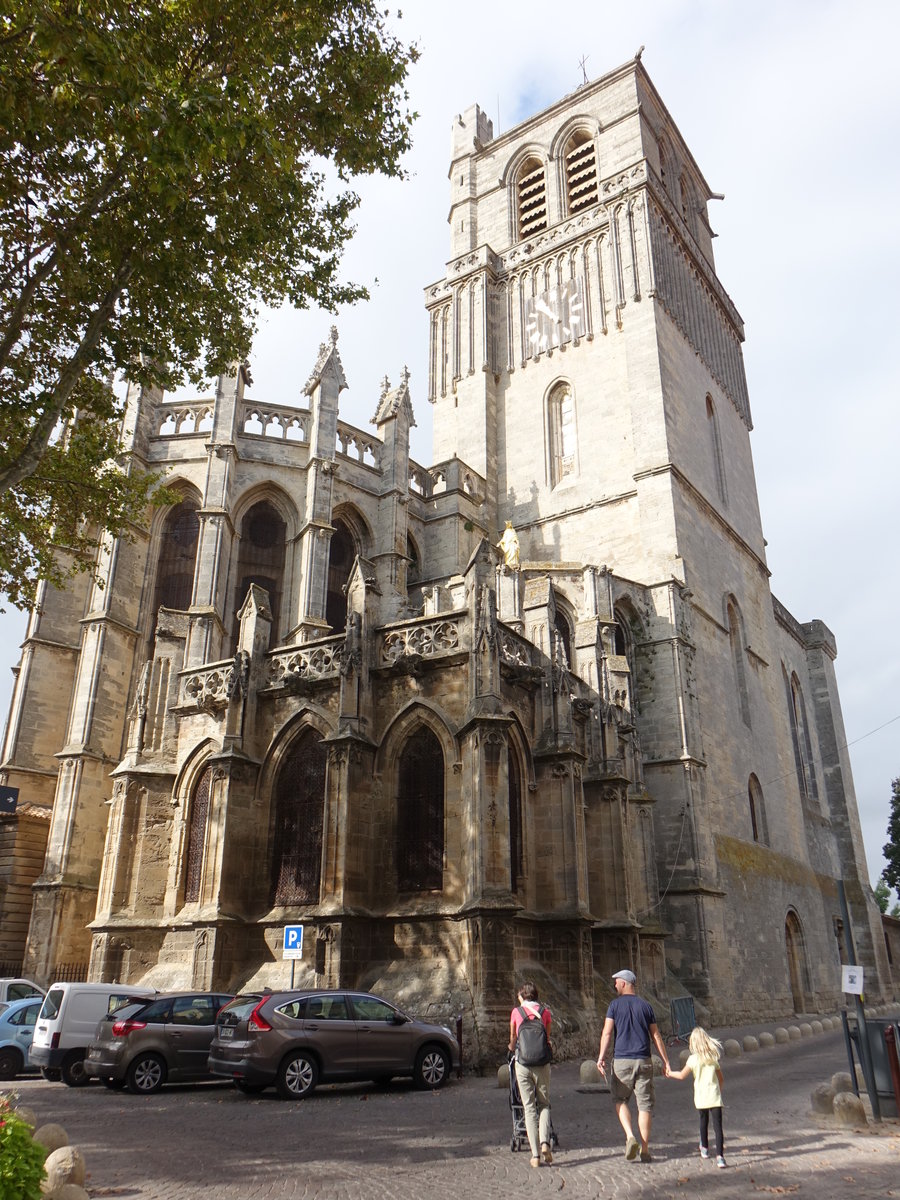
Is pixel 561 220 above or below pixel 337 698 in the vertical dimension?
above

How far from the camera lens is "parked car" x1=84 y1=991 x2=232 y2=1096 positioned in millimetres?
11727

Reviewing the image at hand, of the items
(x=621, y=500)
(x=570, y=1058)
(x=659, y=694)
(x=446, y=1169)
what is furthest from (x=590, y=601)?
(x=446, y=1169)

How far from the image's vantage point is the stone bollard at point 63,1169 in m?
5.84

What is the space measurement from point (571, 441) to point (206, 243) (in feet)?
73.5

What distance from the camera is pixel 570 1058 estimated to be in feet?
47.1

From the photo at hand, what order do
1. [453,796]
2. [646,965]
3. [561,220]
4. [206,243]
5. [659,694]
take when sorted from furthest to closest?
[561,220] → [659,694] → [646,965] → [453,796] → [206,243]

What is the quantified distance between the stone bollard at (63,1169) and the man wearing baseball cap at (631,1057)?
392 cm

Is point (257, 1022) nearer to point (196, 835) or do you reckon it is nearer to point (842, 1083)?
point (842, 1083)

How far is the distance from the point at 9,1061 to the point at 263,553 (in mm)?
14890

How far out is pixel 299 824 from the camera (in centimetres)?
1662

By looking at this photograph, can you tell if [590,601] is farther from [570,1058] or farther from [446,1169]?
[446,1169]

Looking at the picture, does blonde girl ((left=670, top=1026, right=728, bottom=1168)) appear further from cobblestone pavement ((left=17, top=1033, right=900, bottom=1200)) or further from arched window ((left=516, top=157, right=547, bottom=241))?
arched window ((left=516, top=157, right=547, bottom=241))

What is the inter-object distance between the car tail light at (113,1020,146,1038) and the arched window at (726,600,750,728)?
906 inches

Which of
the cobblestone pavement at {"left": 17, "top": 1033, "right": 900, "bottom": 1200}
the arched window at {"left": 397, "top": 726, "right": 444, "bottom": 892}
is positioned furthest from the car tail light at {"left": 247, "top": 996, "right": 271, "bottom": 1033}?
the arched window at {"left": 397, "top": 726, "right": 444, "bottom": 892}
